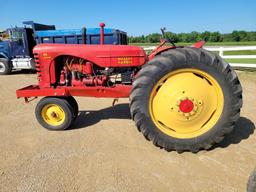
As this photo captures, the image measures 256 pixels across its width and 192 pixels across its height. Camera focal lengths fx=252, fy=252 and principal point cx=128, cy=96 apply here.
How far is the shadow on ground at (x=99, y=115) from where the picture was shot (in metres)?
4.70

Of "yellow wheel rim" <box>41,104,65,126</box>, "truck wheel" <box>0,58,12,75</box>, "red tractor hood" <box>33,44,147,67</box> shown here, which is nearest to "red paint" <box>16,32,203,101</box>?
"red tractor hood" <box>33,44,147,67</box>

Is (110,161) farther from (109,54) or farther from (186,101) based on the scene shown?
(109,54)

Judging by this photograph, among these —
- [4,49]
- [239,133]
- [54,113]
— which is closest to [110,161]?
[54,113]

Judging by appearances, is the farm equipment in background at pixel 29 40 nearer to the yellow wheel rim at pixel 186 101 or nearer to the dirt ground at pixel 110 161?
the dirt ground at pixel 110 161

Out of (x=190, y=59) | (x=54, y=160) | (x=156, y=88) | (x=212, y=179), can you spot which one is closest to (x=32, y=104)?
(x=54, y=160)

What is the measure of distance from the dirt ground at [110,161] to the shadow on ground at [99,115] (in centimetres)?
5

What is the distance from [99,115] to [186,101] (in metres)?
2.33

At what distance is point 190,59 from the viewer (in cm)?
324

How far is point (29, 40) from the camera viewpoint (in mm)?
12992

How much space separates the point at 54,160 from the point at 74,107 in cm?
132

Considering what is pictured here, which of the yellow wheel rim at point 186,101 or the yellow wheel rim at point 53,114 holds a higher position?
the yellow wheel rim at point 186,101

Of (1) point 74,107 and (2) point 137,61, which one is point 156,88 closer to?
(2) point 137,61

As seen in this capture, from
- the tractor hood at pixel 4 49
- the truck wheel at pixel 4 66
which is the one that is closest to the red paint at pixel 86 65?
the truck wheel at pixel 4 66

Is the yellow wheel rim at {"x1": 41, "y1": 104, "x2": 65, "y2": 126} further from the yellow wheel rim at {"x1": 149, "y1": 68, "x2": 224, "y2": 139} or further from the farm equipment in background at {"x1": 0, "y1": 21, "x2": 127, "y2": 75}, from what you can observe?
the farm equipment in background at {"x1": 0, "y1": 21, "x2": 127, "y2": 75}
